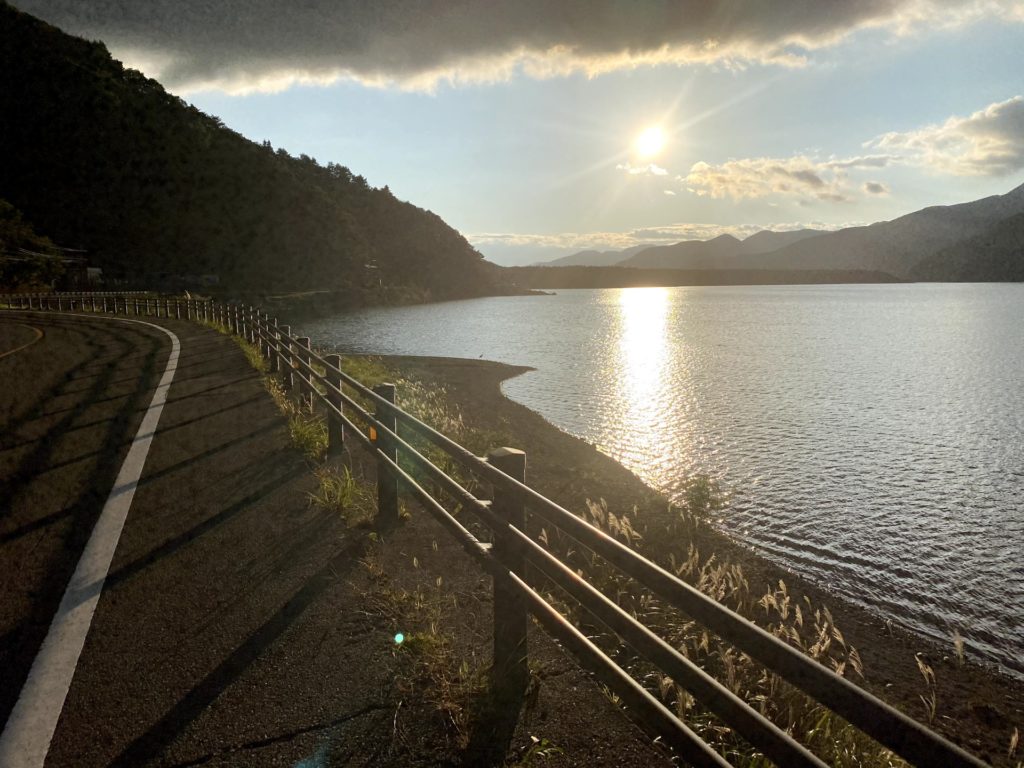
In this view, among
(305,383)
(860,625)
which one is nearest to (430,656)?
(860,625)

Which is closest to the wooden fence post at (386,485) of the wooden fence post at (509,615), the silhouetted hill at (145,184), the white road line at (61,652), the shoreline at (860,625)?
the white road line at (61,652)

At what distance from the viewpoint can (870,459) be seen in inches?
691

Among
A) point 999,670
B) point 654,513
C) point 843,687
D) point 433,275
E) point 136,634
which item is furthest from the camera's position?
point 433,275

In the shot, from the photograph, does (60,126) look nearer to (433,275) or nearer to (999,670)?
(433,275)

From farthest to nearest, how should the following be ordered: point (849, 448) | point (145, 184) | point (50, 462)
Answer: point (145, 184) → point (849, 448) → point (50, 462)

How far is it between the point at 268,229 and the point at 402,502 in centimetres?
12474

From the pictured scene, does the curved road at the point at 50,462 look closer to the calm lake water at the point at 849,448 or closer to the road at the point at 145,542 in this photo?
the road at the point at 145,542

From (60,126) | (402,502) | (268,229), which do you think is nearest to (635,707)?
(402,502)

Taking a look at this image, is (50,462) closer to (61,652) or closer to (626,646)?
(61,652)

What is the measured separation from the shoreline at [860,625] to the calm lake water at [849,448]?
57 centimetres

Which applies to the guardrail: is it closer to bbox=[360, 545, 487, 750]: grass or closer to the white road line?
bbox=[360, 545, 487, 750]: grass

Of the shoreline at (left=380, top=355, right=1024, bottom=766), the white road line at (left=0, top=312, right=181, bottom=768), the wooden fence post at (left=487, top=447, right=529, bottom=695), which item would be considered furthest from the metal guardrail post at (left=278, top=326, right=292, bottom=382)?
the wooden fence post at (left=487, top=447, right=529, bottom=695)

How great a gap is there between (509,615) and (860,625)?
22.4ft

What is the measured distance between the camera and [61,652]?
4.09m
